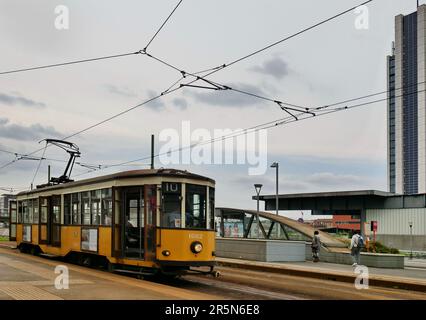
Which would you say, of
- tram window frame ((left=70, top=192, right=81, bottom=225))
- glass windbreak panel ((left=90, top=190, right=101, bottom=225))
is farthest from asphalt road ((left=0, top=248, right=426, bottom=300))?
tram window frame ((left=70, top=192, right=81, bottom=225))

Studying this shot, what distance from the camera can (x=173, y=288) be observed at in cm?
1266

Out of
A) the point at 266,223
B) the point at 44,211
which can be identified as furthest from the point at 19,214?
the point at 266,223

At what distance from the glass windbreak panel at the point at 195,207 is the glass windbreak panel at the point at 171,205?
0.71 feet

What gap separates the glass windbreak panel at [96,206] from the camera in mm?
17312

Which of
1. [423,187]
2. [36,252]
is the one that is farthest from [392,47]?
[36,252]

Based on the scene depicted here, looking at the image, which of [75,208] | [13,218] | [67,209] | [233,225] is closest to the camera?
[75,208]

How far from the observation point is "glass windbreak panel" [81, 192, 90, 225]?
18.3 metres

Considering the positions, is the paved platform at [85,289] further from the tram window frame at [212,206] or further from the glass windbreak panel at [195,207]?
the tram window frame at [212,206]

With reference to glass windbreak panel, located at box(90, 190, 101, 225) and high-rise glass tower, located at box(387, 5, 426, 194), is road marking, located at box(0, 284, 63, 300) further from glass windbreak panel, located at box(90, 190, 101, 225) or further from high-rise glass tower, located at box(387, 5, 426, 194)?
high-rise glass tower, located at box(387, 5, 426, 194)

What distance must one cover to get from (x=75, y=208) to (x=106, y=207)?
320 centimetres

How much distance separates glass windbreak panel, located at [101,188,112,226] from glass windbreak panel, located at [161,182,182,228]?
2.35 m

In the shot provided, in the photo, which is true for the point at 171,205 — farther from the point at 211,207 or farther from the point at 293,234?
the point at 293,234

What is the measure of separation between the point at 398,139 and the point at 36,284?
142425mm
